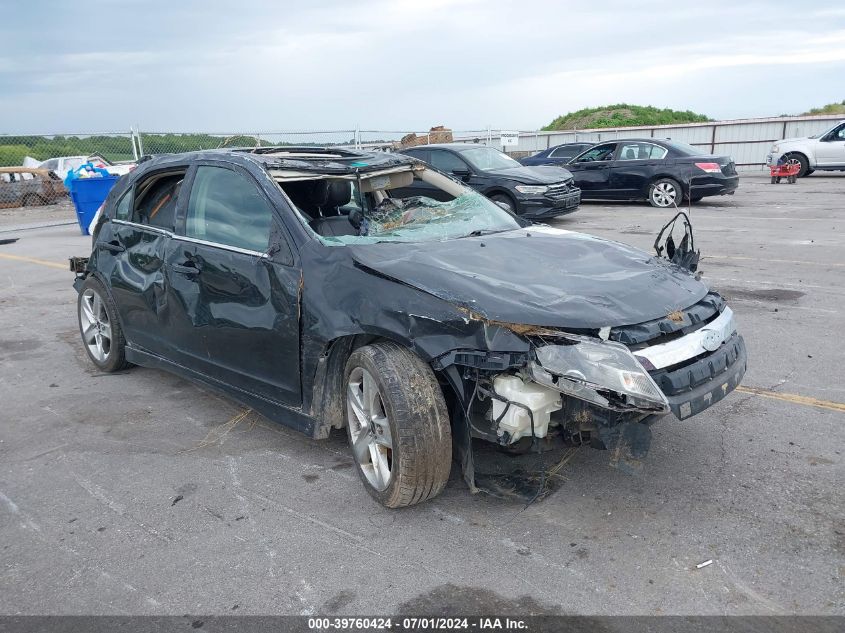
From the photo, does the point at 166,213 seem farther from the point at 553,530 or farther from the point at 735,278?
the point at 735,278

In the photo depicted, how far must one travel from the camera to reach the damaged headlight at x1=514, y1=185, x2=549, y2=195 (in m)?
12.6

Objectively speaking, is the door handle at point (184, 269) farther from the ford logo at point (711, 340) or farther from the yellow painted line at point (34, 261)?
the yellow painted line at point (34, 261)

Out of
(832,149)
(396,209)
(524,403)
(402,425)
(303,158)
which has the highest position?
(303,158)

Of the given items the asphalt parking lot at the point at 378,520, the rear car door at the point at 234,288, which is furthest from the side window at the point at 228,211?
the asphalt parking lot at the point at 378,520

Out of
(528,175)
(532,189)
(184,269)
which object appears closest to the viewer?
(184,269)

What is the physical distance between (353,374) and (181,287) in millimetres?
1565

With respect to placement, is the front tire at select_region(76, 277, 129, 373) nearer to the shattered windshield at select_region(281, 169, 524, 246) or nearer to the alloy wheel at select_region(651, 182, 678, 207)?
the shattered windshield at select_region(281, 169, 524, 246)

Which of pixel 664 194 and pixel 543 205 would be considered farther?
pixel 664 194

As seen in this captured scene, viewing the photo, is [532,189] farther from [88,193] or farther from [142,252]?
[142,252]

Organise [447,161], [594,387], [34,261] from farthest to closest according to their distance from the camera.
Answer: [447,161], [34,261], [594,387]

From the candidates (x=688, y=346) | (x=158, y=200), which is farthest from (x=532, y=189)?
(x=688, y=346)

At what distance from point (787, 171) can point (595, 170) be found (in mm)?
7626

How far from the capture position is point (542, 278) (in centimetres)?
351

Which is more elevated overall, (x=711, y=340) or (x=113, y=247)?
(x=113, y=247)
